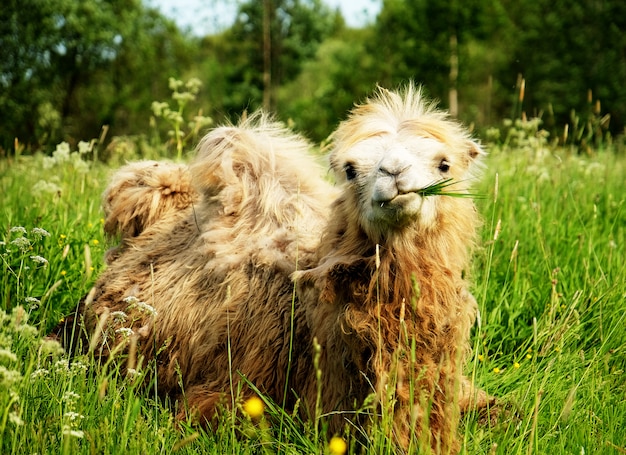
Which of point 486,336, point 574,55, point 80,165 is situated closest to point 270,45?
point 574,55

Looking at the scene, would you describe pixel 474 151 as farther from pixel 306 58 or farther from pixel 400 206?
pixel 306 58

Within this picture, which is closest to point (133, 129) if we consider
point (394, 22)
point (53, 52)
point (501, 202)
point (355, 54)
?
point (53, 52)

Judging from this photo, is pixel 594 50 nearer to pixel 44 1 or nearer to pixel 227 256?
pixel 44 1

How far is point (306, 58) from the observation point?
40594mm

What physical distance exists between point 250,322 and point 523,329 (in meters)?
1.73

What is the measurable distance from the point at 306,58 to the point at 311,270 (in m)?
38.9

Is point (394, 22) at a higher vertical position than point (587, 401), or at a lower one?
higher

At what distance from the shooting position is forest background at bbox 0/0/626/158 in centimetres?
2800

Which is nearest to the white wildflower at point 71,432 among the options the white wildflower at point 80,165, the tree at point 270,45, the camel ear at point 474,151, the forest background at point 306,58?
the camel ear at point 474,151

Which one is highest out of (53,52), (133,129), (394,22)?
(394,22)

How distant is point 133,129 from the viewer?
133 feet

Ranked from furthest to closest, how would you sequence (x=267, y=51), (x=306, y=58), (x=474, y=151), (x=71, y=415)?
(x=306, y=58), (x=267, y=51), (x=474, y=151), (x=71, y=415)

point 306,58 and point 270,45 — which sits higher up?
point 270,45

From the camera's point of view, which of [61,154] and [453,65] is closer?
[61,154]
